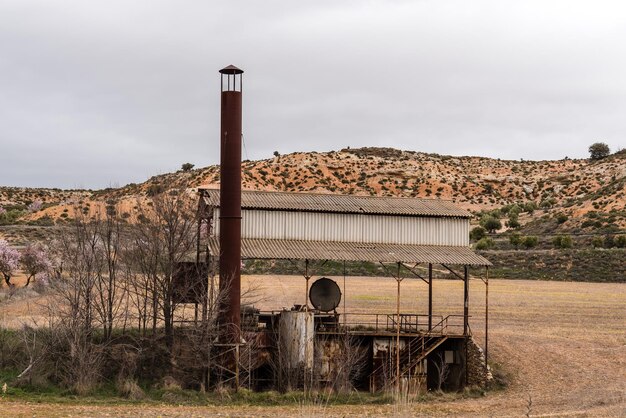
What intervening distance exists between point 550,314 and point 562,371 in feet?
48.3

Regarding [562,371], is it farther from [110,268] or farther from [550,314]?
[110,268]

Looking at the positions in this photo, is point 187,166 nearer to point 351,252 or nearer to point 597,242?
point 597,242

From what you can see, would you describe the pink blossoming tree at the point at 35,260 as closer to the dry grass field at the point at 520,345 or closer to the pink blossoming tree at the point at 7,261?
the pink blossoming tree at the point at 7,261

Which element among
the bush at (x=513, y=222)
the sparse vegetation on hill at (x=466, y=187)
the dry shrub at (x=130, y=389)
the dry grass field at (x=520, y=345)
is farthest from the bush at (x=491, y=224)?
the dry shrub at (x=130, y=389)

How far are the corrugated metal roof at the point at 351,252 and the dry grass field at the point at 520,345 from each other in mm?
5383

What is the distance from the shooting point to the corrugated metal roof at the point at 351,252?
37.1m

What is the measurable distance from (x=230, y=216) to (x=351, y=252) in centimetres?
635

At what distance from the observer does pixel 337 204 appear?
41.4m

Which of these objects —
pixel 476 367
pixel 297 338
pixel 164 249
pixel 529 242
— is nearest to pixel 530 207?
pixel 529 242

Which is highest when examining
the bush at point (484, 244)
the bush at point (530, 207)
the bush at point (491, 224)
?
the bush at point (530, 207)

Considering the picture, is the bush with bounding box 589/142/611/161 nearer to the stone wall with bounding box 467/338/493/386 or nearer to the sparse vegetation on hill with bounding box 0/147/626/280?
the sparse vegetation on hill with bounding box 0/147/626/280

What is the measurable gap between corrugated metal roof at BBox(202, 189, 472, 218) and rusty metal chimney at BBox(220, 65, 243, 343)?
3.10 metres

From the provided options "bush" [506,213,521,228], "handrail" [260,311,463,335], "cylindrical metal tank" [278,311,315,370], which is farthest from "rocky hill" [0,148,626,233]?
"cylindrical metal tank" [278,311,315,370]

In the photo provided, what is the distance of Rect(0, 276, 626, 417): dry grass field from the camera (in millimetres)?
30594
